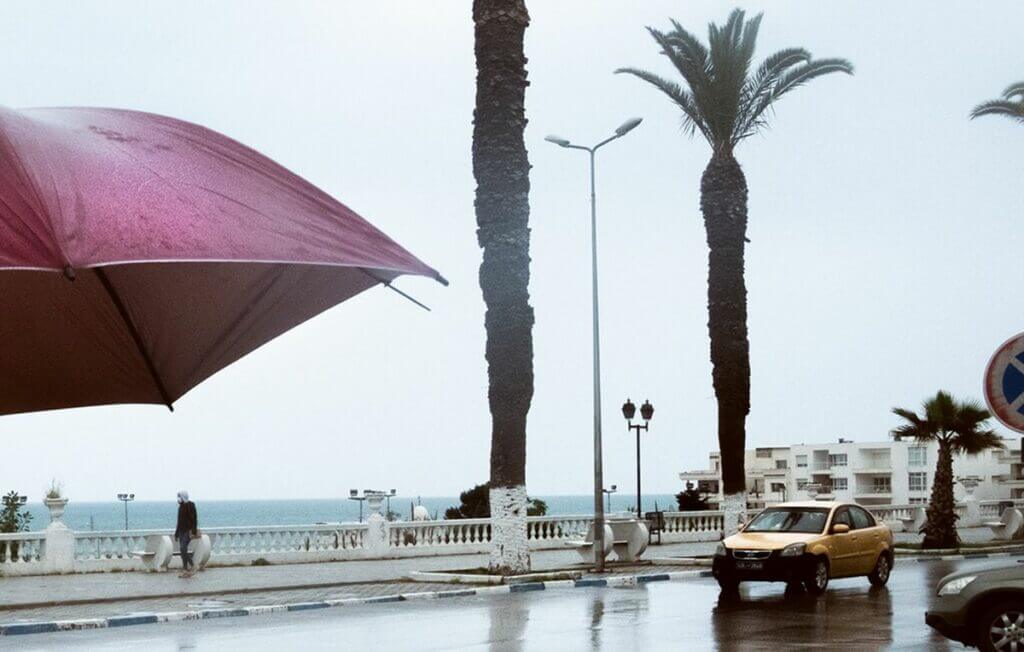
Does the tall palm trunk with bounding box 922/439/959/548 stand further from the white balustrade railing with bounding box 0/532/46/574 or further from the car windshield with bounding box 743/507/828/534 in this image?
the white balustrade railing with bounding box 0/532/46/574

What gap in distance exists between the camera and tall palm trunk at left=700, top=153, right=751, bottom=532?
35.1m

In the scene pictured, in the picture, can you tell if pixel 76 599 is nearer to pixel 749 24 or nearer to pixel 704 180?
pixel 704 180

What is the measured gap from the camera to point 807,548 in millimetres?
24172

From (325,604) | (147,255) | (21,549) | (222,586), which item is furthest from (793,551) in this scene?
(147,255)

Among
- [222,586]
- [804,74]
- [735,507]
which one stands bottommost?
[222,586]

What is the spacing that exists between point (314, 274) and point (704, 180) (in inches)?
1273

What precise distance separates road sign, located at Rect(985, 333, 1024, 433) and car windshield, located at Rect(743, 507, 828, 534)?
12343 mm

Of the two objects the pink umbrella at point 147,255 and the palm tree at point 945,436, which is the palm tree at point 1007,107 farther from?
the pink umbrella at point 147,255

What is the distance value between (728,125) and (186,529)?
50.6 feet

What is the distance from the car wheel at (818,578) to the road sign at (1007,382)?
11501 mm

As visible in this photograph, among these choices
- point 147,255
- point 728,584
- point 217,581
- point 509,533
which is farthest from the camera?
point 217,581

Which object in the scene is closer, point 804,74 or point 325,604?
point 325,604

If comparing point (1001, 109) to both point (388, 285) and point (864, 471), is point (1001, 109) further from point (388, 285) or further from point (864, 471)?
point (864, 471)

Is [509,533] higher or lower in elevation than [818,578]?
higher
